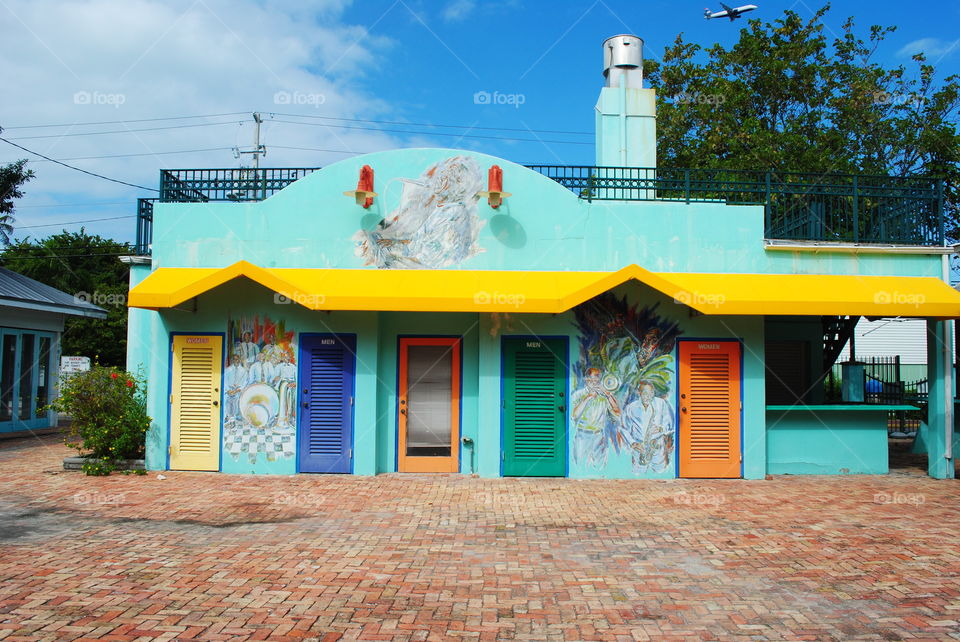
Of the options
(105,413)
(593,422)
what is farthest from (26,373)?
(593,422)

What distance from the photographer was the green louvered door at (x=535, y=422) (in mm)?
10945

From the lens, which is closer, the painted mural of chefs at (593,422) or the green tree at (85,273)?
the painted mural of chefs at (593,422)

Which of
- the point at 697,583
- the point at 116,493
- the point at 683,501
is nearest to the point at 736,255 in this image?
the point at 683,501

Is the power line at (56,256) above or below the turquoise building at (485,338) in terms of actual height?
above
